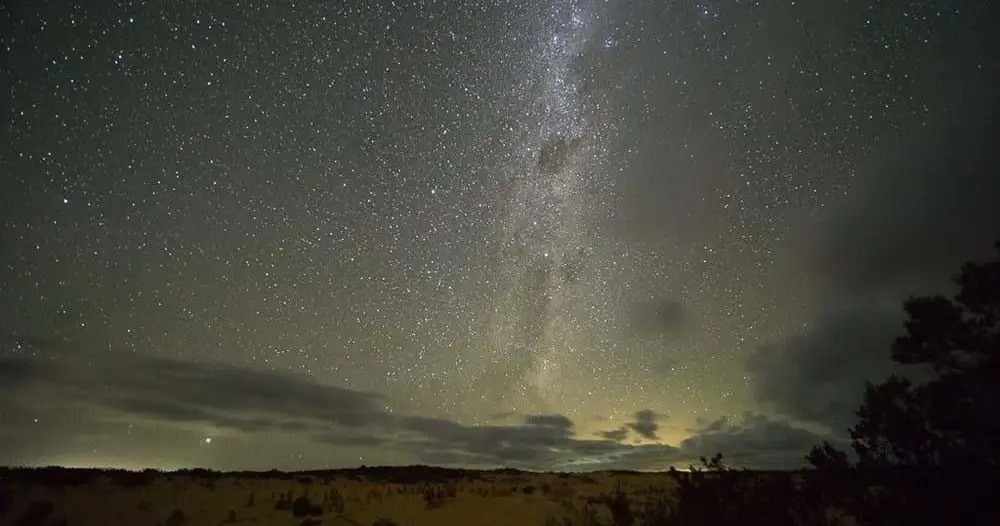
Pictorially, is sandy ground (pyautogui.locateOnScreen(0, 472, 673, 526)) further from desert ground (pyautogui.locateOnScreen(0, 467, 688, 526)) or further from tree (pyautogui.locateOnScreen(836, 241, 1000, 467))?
tree (pyautogui.locateOnScreen(836, 241, 1000, 467))

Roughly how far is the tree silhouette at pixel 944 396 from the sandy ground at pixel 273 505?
5.30 meters

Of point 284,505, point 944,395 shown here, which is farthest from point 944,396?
point 284,505

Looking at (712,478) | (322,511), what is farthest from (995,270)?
(322,511)

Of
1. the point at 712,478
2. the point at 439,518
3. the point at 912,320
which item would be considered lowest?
the point at 439,518

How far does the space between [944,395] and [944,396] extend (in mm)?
22

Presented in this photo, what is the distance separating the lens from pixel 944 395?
386 inches

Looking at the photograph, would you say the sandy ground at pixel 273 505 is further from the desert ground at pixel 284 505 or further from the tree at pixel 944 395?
the tree at pixel 944 395

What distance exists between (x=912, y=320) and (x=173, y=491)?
821 inches

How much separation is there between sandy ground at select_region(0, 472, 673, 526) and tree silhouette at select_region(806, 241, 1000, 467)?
5300 millimetres

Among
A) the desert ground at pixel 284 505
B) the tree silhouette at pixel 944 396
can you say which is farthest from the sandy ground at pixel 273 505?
the tree silhouette at pixel 944 396

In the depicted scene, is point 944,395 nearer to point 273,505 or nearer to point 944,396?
point 944,396

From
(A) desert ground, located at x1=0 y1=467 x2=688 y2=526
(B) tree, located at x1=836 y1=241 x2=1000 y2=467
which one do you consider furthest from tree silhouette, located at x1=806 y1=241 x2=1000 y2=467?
(A) desert ground, located at x1=0 y1=467 x2=688 y2=526

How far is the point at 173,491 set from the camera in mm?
21078

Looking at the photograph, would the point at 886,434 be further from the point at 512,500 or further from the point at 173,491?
the point at 173,491
